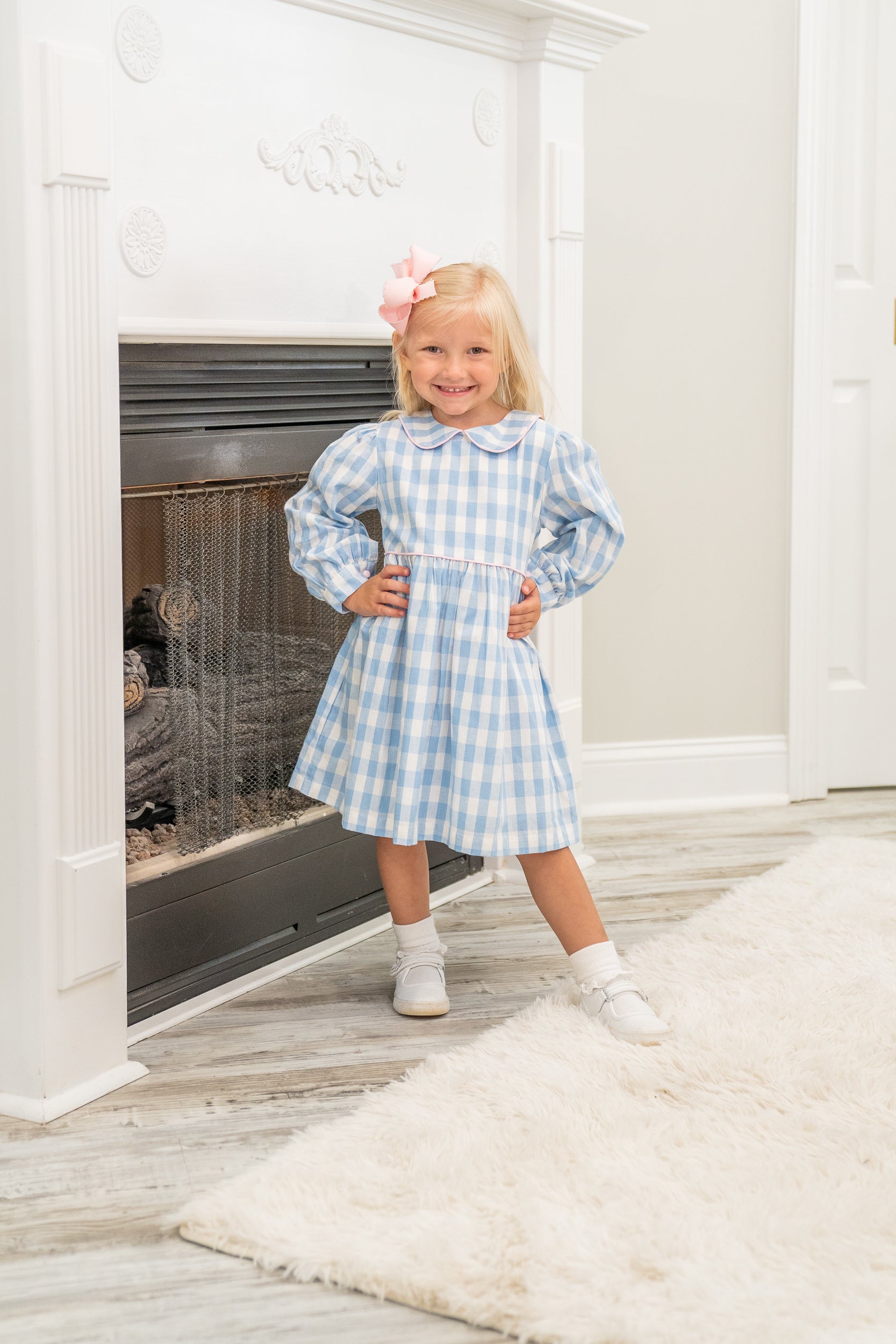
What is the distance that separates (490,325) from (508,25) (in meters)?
0.80

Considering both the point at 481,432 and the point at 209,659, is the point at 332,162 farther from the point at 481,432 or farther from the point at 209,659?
the point at 209,659

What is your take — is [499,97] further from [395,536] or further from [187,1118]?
[187,1118]

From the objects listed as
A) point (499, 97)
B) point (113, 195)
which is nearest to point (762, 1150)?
point (113, 195)

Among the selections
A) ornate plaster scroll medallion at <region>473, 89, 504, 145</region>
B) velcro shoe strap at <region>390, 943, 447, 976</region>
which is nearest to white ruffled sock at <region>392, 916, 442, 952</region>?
velcro shoe strap at <region>390, 943, 447, 976</region>

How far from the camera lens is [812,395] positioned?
9.40 ft

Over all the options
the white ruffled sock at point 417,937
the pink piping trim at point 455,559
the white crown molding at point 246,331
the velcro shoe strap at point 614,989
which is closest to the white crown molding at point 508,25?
the white crown molding at point 246,331

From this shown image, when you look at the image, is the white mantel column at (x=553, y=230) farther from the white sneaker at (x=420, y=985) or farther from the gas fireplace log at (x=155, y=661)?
the gas fireplace log at (x=155, y=661)

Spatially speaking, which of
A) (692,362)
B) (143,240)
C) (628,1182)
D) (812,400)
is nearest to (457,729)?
(628,1182)

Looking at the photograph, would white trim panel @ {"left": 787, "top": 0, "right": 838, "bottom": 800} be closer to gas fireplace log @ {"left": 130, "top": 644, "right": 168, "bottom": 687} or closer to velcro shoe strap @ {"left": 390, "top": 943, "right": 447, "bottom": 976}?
velcro shoe strap @ {"left": 390, "top": 943, "right": 447, "bottom": 976}

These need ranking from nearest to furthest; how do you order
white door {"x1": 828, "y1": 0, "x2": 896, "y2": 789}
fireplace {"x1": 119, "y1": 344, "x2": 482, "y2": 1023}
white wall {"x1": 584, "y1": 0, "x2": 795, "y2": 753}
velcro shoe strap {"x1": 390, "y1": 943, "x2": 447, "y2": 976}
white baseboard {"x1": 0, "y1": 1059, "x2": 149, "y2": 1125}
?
white baseboard {"x1": 0, "y1": 1059, "x2": 149, "y2": 1125}, fireplace {"x1": 119, "y1": 344, "x2": 482, "y2": 1023}, velcro shoe strap {"x1": 390, "y1": 943, "x2": 447, "y2": 976}, white wall {"x1": 584, "y1": 0, "x2": 795, "y2": 753}, white door {"x1": 828, "y1": 0, "x2": 896, "y2": 789}

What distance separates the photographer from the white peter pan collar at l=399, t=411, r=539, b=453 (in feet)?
5.74

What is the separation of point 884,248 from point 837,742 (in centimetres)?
108

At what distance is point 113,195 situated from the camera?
158cm

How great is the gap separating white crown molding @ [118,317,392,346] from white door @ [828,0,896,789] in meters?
1.30
